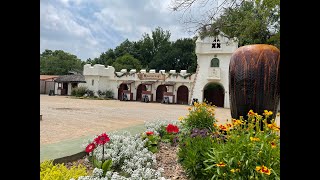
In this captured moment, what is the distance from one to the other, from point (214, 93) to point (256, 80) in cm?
2476

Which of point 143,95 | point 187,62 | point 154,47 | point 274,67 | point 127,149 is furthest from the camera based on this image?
point 154,47

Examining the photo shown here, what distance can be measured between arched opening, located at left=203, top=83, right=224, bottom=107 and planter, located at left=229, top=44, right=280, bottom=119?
23919mm

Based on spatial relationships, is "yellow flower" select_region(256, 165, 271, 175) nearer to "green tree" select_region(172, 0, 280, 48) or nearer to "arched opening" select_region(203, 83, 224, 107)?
"green tree" select_region(172, 0, 280, 48)

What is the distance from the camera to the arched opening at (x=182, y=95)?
31484 millimetres

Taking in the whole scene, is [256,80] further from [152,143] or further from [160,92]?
[160,92]

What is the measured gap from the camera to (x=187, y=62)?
45125mm

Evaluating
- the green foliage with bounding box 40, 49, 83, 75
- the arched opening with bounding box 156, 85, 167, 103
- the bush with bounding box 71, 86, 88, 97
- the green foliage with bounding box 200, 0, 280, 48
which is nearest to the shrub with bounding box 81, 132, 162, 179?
the green foliage with bounding box 200, 0, 280, 48

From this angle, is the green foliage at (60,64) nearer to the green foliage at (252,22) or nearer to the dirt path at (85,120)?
the dirt path at (85,120)

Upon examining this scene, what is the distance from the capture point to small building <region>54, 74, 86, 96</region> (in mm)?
40219

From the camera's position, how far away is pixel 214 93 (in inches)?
1167
